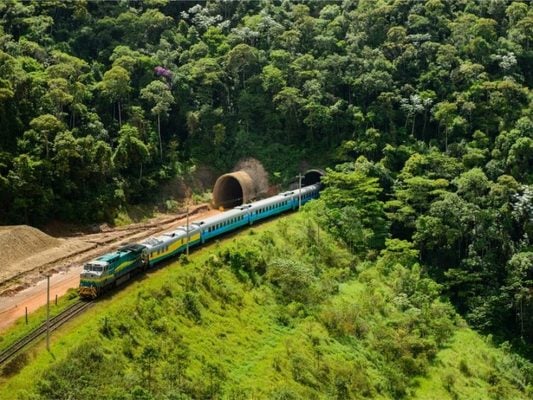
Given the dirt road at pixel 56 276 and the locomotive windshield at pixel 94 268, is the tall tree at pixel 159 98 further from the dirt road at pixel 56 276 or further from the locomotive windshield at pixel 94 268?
the locomotive windshield at pixel 94 268

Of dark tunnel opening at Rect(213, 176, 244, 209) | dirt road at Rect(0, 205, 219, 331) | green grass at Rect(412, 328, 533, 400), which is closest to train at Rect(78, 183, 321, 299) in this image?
dirt road at Rect(0, 205, 219, 331)

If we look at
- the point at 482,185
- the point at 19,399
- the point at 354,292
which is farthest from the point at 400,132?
the point at 19,399

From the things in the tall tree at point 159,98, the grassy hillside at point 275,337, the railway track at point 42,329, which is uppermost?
the tall tree at point 159,98

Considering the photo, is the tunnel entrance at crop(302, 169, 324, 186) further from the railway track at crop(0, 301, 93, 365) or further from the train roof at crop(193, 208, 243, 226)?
the railway track at crop(0, 301, 93, 365)

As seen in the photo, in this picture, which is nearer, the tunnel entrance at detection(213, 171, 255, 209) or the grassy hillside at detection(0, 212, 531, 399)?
the grassy hillside at detection(0, 212, 531, 399)

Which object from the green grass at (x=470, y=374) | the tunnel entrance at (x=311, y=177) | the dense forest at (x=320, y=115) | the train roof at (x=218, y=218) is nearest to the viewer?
the green grass at (x=470, y=374)

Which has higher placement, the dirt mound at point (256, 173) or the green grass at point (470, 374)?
the dirt mound at point (256, 173)

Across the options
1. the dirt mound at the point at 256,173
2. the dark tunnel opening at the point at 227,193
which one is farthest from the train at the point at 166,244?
the dark tunnel opening at the point at 227,193

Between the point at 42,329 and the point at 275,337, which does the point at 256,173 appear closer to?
the point at 275,337
